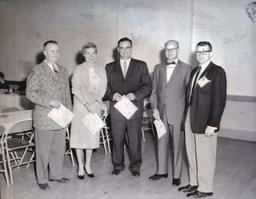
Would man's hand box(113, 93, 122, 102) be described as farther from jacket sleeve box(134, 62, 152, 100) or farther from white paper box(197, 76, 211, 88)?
white paper box(197, 76, 211, 88)

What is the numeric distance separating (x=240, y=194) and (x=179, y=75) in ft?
5.35

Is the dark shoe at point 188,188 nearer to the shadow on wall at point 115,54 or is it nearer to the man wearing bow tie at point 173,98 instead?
the man wearing bow tie at point 173,98

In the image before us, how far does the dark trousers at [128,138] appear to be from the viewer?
3.72 meters

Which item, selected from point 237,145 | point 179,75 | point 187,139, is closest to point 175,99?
point 179,75

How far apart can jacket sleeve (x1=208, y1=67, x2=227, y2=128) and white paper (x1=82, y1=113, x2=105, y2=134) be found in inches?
57.5

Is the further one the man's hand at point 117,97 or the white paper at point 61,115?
the man's hand at point 117,97

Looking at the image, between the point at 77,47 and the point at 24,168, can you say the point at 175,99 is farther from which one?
the point at 77,47

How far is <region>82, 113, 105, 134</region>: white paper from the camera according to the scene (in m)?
3.53

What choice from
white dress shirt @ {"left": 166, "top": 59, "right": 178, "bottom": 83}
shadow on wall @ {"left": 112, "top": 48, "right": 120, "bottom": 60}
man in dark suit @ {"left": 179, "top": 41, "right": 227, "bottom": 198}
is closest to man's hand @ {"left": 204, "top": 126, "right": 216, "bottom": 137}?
man in dark suit @ {"left": 179, "top": 41, "right": 227, "bottom": 198}

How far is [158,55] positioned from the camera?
233 inches

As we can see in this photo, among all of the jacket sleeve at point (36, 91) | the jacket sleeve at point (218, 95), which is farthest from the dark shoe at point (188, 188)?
the jacket sleeve at point (36, 91)

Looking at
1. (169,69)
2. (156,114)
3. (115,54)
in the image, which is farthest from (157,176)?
(115,54)

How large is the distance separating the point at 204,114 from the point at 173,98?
0.51 meters

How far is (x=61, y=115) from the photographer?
328cm
